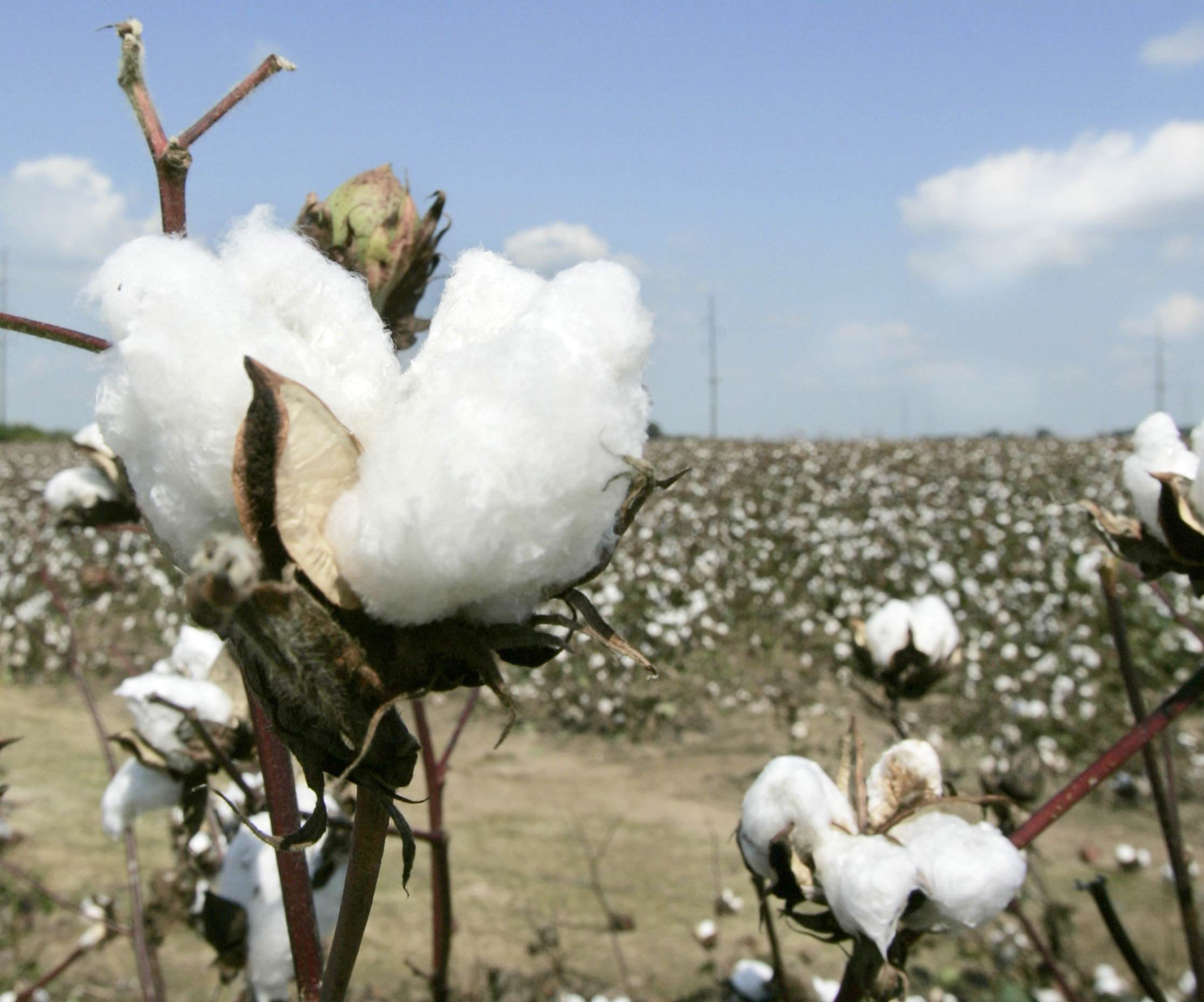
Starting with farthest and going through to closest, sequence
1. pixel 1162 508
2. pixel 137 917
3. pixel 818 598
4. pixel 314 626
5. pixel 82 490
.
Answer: pixel 818 598, pixel 137 917, pixel 82 490, pixel 1162 508, pixel 314 626

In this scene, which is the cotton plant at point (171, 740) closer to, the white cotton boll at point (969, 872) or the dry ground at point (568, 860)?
the white cotton boll at point (969, 872)

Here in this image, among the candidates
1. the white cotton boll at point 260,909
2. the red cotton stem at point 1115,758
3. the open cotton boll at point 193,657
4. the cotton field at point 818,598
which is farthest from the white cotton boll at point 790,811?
the cotton field at point 818,598

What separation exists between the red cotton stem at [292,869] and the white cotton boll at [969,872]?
0.43m

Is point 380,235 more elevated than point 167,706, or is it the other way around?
point 380,235

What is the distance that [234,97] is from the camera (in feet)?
1.88

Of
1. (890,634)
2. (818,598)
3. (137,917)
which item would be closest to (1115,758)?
(890,634)

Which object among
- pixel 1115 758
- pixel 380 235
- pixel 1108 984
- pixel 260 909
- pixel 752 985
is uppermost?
pixel 380 235

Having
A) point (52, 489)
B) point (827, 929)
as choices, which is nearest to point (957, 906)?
point (827, 929)

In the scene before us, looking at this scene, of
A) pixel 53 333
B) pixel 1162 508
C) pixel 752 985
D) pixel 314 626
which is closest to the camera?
pixel 314 626

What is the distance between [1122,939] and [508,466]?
3.37 ft

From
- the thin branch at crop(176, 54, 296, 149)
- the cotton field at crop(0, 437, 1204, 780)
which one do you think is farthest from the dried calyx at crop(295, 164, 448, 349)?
the cotton field at crop(0, 437, 1204, 780)

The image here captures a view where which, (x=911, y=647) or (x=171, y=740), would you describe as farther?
(x=911, y=647)

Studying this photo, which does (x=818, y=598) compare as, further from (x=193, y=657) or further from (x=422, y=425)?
(x=422, y=425)

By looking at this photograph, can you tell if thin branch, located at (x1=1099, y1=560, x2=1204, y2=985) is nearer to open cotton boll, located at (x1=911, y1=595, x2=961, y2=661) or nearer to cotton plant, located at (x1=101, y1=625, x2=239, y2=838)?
open cotton boll, located at (x1=911, y1=595, x2=961, y2=661)
